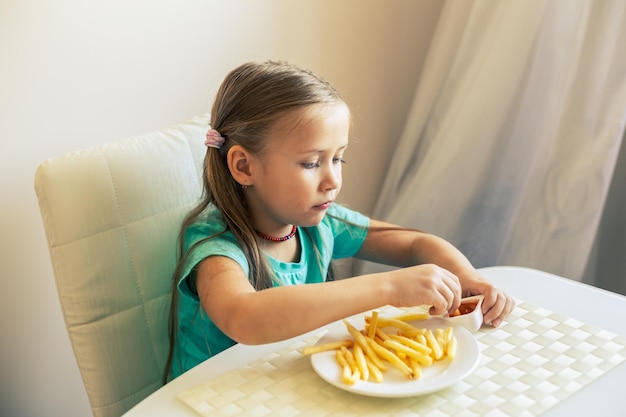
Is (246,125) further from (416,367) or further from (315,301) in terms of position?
(416,367)

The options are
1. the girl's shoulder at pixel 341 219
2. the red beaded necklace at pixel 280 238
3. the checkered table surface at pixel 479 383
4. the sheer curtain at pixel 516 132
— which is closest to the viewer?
the checkered table surface at pixel 479 383

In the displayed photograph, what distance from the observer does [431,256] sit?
4.47ft

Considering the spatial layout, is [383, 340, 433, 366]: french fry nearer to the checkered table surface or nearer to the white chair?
the checkered table surface

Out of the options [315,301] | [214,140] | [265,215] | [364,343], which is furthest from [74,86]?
[364,343]

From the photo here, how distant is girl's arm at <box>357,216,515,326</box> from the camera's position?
111 cm

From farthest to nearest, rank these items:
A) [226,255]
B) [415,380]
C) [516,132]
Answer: [516,132] < [226,255] < [415,380]

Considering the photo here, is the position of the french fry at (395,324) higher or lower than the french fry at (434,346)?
lower

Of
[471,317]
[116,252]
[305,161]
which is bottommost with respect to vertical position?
[116,252]

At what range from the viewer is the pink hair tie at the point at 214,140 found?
129 centimetres

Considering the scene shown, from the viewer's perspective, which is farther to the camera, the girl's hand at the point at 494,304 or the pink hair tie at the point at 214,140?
the pink hair tie at the point at 214,140

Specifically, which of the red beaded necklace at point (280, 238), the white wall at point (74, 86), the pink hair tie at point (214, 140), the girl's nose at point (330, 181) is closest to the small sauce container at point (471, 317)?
the girl's nose at point (330, 181)

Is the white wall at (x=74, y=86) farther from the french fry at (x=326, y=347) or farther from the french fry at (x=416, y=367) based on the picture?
the french fry at (x=416, y=367)

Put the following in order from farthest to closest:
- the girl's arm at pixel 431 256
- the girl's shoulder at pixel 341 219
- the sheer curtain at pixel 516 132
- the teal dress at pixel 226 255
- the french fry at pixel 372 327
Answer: the sheer curtain at pixel 516 132
the girl's shoulder at pixel 341 219
the teal dress at pixel 226 255
the girl's arm at pixel 431 256
the french fry at pixel 372 327

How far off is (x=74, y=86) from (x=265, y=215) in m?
0.45
